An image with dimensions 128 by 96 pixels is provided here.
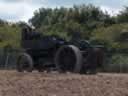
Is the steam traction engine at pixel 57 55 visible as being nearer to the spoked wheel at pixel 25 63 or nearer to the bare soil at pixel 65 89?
the spoked wheel at pixel 25 63

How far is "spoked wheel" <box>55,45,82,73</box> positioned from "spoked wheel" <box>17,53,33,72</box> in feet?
6.71

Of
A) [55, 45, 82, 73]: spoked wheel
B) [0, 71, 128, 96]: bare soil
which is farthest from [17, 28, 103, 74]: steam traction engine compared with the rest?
[0, 71, 128, 96]: bare soil

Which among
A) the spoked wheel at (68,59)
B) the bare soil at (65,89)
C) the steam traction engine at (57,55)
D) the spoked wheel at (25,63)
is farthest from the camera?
the spoked wheel at (25,63)

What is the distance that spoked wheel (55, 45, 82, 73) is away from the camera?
25141 mm

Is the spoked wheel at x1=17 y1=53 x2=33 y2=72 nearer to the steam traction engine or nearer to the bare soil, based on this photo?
the steam traction engine

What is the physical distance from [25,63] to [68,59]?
10.5ft

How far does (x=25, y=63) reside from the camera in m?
28.3

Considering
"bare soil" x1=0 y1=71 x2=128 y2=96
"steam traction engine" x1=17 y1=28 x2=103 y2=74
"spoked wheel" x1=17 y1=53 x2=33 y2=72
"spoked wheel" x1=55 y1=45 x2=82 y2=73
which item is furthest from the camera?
"spoked wheel" x1=17 y1=53 x2=33 y2=72

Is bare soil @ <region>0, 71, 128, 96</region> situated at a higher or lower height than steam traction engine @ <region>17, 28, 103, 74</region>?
lower

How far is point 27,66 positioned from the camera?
28.4 metres

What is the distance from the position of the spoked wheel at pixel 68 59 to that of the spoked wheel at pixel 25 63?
204 centimetres

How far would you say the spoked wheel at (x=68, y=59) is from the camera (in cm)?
2514

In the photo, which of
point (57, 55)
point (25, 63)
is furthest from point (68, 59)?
point (25, 63)

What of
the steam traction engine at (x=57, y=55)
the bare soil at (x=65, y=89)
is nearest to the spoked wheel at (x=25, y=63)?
the steam traction engine at (x=57, y=55)
